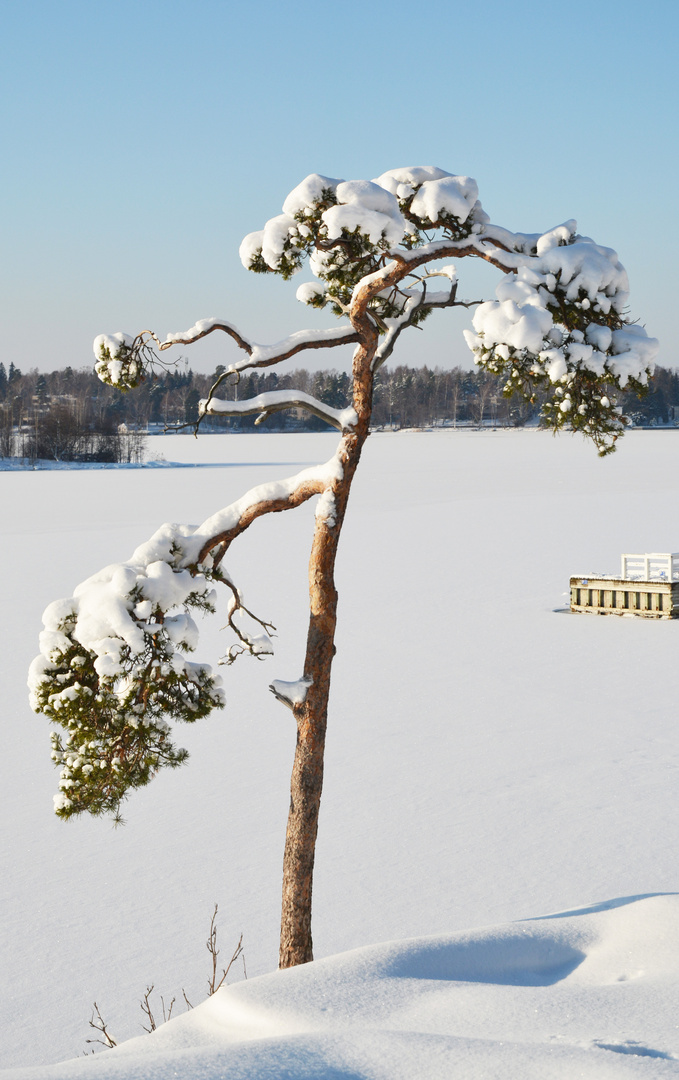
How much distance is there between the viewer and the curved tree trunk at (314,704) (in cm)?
666

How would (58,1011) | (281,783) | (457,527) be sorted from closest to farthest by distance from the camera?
(58,1011)
(281,783)
(457,527)

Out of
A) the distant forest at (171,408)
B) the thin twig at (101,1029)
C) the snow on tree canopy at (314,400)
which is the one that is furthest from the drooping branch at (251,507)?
the distant forest at (171,408)

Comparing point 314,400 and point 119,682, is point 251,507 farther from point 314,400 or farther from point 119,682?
point 119,682

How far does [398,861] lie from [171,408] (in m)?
81.1

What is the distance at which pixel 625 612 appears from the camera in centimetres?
2056

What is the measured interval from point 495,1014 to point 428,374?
6371 inches

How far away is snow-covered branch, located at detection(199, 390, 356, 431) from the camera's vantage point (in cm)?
654

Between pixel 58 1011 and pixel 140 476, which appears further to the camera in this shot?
pixel 140 476

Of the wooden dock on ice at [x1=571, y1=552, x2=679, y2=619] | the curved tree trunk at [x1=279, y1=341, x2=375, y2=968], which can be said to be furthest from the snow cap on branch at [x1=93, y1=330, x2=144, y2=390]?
the wooden dock on ice at [x1=571, y1=552, x2=679, y2=619]

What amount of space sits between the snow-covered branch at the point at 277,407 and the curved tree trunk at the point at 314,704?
0.11m

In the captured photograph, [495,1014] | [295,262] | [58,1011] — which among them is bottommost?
[58,1011]

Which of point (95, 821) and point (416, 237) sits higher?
point (416, 237)

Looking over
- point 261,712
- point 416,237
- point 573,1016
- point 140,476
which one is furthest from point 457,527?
point 140,476

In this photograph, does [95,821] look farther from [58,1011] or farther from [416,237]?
[416,237]
